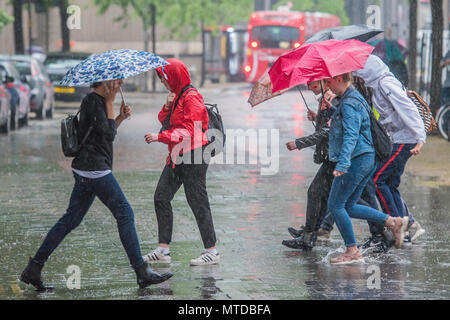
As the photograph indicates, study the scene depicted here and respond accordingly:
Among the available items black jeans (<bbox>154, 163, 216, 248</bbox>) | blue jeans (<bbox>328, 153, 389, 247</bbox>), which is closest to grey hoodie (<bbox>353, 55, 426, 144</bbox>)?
blue jeans (<bbox>328, 153, 389, 247</bbox>)

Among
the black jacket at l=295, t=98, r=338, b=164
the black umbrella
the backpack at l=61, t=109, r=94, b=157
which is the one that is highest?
the black umbrella

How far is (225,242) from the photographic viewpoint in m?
9.05

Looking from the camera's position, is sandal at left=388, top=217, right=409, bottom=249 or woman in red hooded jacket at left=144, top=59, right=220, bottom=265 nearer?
woman in red hooded jacket at left=144, top=59, right=220, bottom=265

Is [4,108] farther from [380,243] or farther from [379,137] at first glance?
[379,137]

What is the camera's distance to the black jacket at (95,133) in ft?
23.1

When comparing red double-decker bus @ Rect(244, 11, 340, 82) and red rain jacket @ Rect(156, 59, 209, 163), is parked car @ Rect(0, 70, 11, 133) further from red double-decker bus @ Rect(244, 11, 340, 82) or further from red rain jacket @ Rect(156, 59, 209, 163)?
red double-decker bus @ Rect(244, 11, 340, 82)

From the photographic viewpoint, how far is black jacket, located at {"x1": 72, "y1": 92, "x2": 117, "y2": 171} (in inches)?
277

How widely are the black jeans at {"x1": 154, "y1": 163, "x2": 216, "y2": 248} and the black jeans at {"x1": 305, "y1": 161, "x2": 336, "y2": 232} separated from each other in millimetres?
1015

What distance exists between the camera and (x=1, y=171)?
47.8ft

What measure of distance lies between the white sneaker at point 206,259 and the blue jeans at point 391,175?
174 cm

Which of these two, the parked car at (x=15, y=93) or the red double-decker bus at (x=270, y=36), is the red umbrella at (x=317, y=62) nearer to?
the parked car at (x=15, y=93)

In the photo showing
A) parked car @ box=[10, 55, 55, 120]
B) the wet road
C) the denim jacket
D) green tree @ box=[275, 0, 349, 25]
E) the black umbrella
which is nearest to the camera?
the wet road
